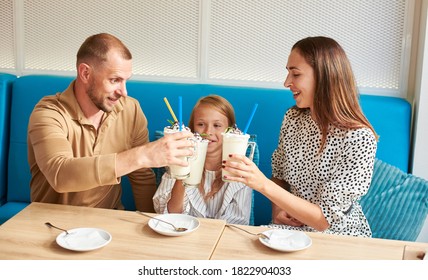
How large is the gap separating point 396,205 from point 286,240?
89 cm

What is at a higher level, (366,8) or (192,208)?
(366,8)

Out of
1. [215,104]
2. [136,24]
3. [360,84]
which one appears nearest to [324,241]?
[215,104]

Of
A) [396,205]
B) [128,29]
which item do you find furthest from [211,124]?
[128,29]

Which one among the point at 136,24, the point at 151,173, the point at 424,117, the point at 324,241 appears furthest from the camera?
the point at 136,24

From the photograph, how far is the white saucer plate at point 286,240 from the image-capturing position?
162cm

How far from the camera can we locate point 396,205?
2398mm

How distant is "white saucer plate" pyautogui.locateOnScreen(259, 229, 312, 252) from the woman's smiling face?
24.2 inches

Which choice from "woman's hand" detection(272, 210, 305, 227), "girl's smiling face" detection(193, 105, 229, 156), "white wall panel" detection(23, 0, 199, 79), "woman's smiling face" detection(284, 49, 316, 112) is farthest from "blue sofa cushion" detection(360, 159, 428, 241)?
"white wall panel" detection(23, 0, 199, 79)

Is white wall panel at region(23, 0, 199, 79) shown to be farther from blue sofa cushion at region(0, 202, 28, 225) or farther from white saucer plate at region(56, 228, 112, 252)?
white saucer plate at region(56, 228, 112, 252)

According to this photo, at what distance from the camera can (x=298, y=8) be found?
287 cm

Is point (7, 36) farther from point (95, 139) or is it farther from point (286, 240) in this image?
point (286, 240)

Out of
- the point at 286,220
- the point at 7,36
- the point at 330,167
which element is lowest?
the point at 286,220
